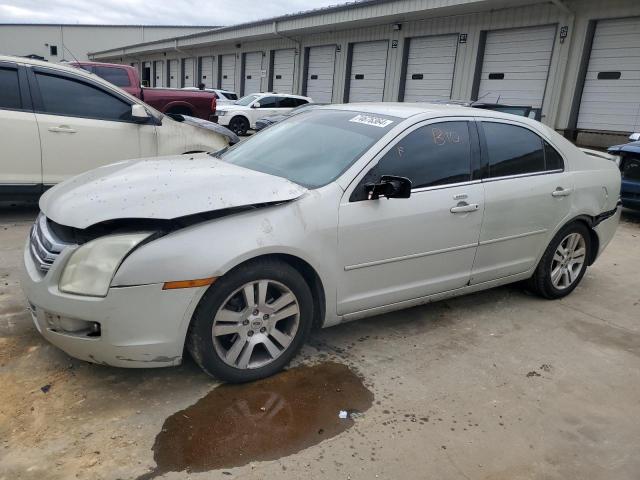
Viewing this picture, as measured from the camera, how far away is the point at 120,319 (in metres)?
2.58

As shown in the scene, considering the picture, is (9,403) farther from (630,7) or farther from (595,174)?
(630,7)

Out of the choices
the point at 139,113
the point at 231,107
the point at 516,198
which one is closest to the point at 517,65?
the point at 231,107

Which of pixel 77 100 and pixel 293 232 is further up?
pixel 77 100

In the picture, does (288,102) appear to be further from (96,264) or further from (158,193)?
(96,264)

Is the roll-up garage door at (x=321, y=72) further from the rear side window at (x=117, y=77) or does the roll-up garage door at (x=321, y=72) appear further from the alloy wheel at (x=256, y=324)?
the alloy wheel at (x=256, y=324)

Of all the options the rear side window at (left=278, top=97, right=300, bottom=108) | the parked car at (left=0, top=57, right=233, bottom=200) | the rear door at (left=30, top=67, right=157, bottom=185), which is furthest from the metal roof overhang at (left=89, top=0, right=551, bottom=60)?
the rear door at (left=30, top=67, right=157, bottom=185)

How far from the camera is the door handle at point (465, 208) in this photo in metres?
3.59

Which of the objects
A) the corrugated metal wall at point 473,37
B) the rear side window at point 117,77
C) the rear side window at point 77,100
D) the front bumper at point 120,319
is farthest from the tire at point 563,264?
the corrugated metal wall at point 473,37

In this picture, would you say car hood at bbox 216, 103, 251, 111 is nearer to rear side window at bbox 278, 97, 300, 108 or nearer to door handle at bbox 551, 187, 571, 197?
rear side window at bbox 278, 97, 300, 108

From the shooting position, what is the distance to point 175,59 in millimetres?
38938

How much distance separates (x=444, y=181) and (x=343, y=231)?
0.94m

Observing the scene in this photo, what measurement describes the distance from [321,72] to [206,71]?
13.5 metres

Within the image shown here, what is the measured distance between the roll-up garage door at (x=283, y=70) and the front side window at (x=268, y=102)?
629cm

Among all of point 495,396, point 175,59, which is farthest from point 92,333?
point 175,59
